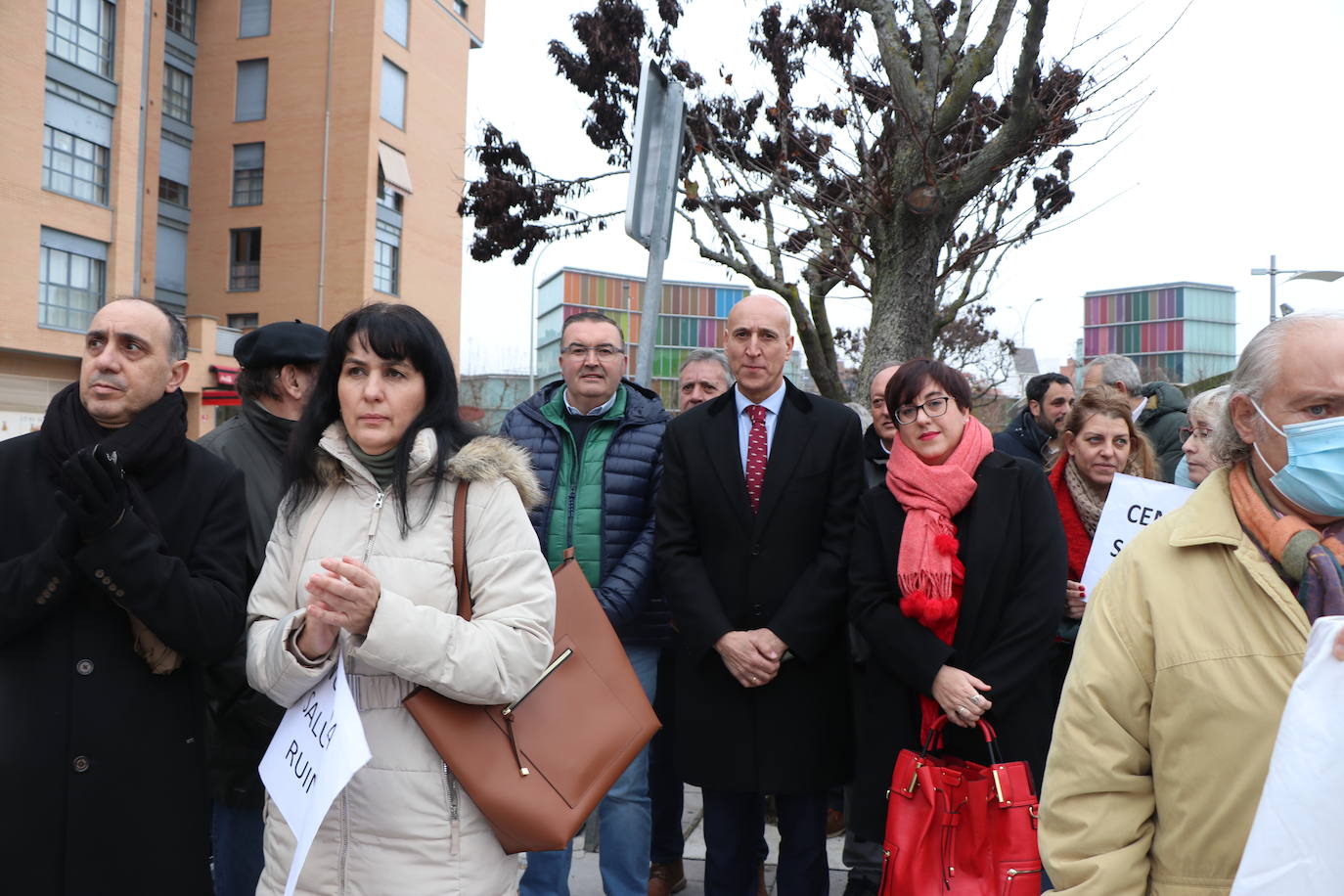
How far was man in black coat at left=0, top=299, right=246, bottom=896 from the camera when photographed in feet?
8.37

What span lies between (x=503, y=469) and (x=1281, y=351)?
1.87 meters

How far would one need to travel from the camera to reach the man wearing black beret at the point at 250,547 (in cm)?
340

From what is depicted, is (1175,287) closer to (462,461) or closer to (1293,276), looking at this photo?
(1293,276)

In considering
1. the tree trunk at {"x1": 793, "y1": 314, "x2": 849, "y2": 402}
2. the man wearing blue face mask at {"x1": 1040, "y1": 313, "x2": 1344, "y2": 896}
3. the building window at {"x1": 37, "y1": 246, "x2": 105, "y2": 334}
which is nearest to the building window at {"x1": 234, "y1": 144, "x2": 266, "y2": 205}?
the building window at {"x1": 37, "y1": 246, "x2": 105, "y2": 334}

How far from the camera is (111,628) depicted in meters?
2.74

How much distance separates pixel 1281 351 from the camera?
2.15 meters

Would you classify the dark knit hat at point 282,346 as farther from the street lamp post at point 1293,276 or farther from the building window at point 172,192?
the building window at point 172,192

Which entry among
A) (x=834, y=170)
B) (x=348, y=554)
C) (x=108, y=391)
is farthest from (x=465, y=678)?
(x=834, y=170)

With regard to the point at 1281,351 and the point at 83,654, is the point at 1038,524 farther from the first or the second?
the point at 83,654

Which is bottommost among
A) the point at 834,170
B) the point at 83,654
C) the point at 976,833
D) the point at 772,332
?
the point at 976,833

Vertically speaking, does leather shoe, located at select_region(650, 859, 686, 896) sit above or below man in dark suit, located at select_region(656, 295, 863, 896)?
below

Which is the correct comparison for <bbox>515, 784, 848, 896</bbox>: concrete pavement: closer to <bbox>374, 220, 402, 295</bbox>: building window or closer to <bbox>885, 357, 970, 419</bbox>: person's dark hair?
<bbox>885, 357, 970, 419</bbox>: person's dark hair

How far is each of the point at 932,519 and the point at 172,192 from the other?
38967mm

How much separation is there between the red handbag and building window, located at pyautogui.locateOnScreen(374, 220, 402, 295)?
35.8 meters
